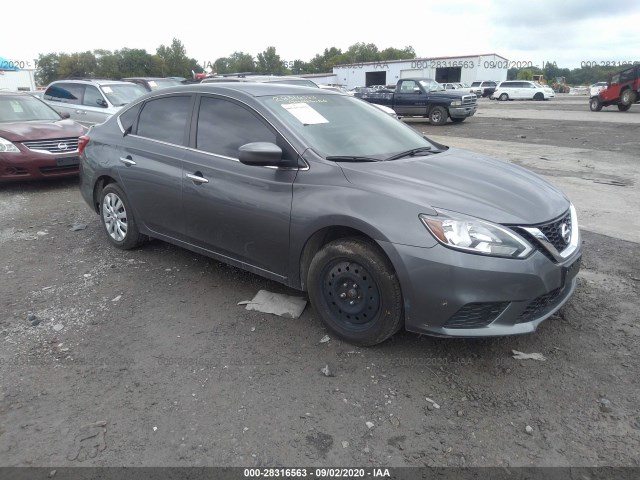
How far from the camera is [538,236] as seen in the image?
3023mm

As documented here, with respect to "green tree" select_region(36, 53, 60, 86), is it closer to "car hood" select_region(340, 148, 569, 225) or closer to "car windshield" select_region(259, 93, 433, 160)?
"car windshield" select_region(259, 93, 433, 160)

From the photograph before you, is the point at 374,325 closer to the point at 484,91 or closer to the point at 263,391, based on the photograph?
the point at 263,391

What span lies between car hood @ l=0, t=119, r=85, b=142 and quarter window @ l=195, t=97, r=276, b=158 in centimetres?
526

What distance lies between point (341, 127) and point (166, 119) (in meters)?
1.72

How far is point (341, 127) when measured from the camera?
13.1 ft

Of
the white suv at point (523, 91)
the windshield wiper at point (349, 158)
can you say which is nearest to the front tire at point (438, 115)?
the windshield wiper at point (349, 158)

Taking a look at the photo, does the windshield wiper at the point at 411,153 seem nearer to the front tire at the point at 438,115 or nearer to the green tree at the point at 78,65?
the front tire at the point at 438,115

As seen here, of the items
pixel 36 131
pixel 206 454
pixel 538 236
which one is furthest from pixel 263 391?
pixel 36 131

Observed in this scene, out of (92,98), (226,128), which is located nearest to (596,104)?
(92,98)

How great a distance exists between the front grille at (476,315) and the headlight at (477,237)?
0.31 metres

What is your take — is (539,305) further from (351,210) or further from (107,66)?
(107,66)

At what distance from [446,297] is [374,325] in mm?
553

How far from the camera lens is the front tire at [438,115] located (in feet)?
66.4

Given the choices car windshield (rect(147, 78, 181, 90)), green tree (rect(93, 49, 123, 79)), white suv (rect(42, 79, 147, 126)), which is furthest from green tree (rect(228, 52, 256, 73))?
white suv (rect(42, 79, 147, 126))
